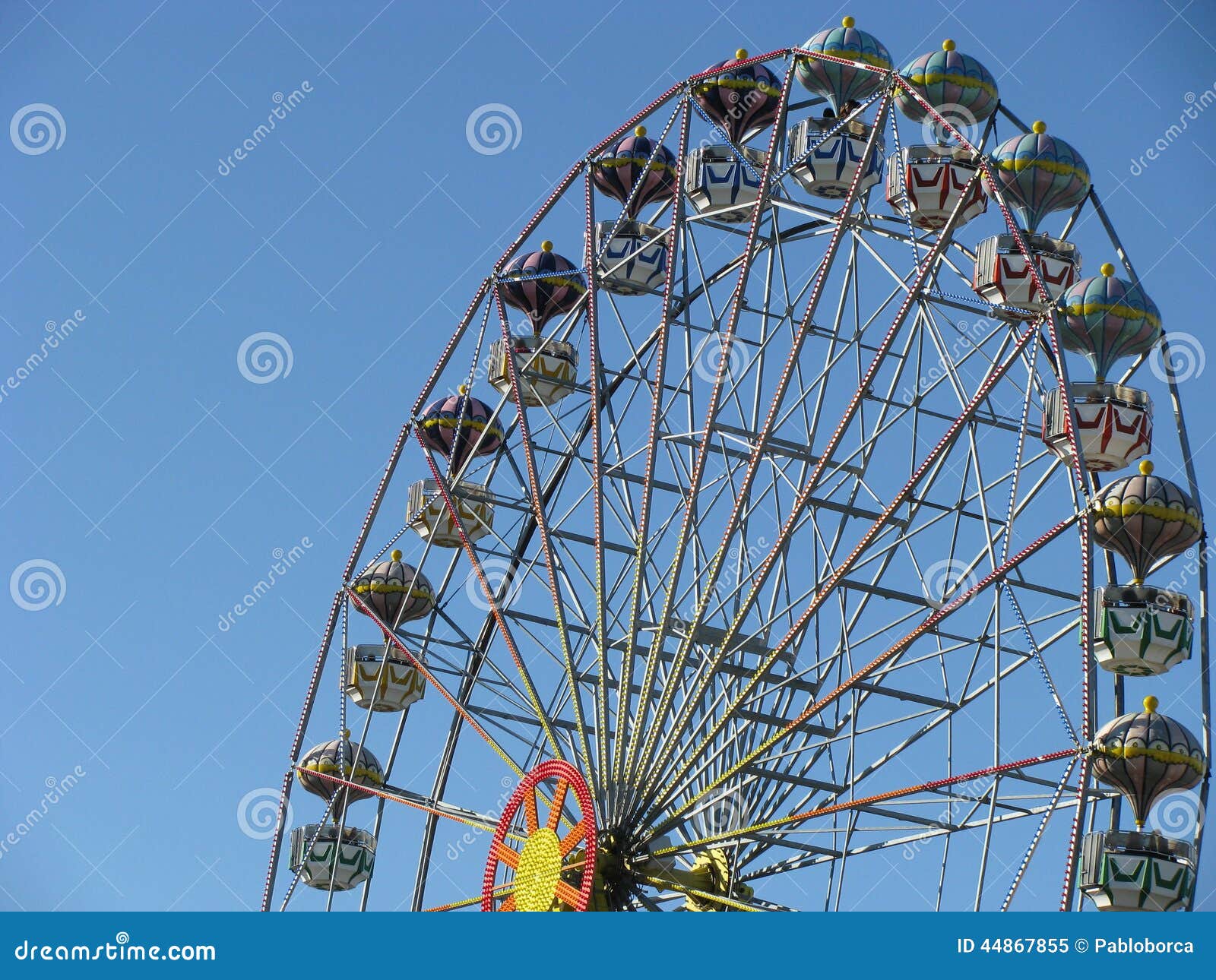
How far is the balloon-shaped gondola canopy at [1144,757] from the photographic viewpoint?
24500mm

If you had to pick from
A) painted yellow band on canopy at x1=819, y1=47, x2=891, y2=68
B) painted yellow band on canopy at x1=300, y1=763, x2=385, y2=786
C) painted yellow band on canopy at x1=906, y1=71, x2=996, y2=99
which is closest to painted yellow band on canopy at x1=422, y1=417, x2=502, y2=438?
painted yellow band on canopy at x1=300, y1=763, x2=385, y2=786

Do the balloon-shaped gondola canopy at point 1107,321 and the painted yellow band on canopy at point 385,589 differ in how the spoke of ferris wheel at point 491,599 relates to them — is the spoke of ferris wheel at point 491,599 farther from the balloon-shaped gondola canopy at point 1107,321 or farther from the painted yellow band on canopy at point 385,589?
the balloon-shaped gondola canopy at point 1107,321

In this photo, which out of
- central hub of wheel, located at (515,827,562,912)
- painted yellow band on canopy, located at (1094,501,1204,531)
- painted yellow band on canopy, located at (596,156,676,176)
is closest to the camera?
painted yellow band on canopy, located at (1094,501,1204,531)

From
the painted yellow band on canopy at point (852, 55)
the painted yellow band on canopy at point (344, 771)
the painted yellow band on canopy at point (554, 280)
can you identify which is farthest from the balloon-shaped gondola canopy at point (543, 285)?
the painted yellow band on canopy at point (344, 771)

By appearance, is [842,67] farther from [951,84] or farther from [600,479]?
[600,479]

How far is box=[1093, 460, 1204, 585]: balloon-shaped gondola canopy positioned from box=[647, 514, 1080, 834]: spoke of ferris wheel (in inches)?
31.9

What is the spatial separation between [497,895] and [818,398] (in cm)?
728

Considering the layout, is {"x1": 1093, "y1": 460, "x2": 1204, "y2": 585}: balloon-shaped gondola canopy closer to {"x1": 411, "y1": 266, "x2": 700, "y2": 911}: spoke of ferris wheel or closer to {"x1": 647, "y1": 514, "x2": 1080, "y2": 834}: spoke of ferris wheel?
{"x1": 647, "y1": 514, "x2": 1080, "y2": 834}: spoke of ferris wheel

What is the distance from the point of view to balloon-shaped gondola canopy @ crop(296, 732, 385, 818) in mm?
32906

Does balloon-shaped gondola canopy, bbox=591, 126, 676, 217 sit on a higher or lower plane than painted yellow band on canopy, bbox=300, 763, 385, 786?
higher

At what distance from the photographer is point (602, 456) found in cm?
3023

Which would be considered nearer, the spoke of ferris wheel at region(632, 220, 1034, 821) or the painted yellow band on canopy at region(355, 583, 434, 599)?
the spoke of ferris wheel at region(632, 220, 1034, 821)

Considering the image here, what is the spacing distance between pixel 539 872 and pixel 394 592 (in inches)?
261
